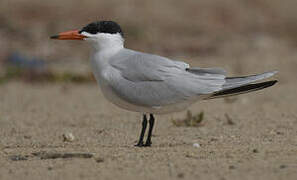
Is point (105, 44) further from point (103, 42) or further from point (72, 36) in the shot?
point (72, 36)

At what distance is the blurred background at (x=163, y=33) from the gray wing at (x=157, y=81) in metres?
5.92

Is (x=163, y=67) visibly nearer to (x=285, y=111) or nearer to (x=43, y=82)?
(x=285, y=111)

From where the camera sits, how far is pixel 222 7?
15.5 m

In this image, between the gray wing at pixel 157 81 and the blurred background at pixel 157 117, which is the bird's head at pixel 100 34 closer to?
the gray wing at pixel 157 81

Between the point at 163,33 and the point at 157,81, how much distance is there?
9.24 meters

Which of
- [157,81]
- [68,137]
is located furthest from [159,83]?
[68,137]

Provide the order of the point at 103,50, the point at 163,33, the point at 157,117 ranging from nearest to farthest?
the point at 103,50, the point at 157,117, the point at 163,33

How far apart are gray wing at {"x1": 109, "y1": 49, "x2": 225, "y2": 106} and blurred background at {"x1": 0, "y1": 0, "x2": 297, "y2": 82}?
592 centimetres

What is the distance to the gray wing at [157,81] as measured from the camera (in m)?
5.06

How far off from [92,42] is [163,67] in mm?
672

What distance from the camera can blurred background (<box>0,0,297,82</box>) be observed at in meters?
11.8

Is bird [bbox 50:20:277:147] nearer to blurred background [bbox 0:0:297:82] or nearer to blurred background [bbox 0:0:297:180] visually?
blurred background [bbox 0:0:297:180]

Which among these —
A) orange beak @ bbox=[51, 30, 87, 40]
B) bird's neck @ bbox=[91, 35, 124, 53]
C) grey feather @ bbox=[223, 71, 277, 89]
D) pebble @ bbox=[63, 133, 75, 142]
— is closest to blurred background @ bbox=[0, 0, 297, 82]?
pebble @ bbox=[63, 133, 75, 142]

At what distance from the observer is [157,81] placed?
5.14 m
